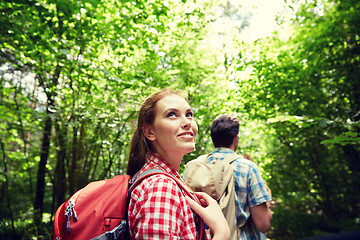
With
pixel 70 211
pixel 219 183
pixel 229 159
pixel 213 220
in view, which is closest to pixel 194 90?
pixel 229 159

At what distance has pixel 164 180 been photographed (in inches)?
39.4

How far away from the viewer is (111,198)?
991 millimetres

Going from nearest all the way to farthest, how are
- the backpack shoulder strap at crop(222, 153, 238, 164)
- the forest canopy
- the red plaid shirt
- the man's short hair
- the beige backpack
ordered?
the red plaid shirt → the beige backpack → the backpack shoulder strap at crop(222, 153, 238, 164) → the man's short hair → the forest canopy

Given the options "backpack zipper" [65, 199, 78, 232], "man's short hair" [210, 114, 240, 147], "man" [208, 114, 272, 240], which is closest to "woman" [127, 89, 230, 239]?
"backpack zipper" [65, 199, 78, 232]

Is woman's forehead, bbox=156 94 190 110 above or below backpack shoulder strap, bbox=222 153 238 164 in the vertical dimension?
above

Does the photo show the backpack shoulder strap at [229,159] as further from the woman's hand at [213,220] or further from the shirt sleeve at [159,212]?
the shirt sleeve at [159,212]

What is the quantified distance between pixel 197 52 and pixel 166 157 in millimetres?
6332

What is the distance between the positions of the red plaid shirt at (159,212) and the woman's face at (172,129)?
0.77ft

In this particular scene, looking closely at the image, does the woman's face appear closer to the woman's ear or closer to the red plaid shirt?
the woman's ear

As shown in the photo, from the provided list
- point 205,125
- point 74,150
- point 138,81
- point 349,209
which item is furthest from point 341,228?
point 74,150

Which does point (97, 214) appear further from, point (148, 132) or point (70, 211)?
point (148, 132)

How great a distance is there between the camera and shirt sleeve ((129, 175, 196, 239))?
2.85 feet

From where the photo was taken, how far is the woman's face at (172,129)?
1231 millimetres

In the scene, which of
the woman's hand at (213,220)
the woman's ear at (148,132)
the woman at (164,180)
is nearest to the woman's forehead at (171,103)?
the woman at (164,180)
